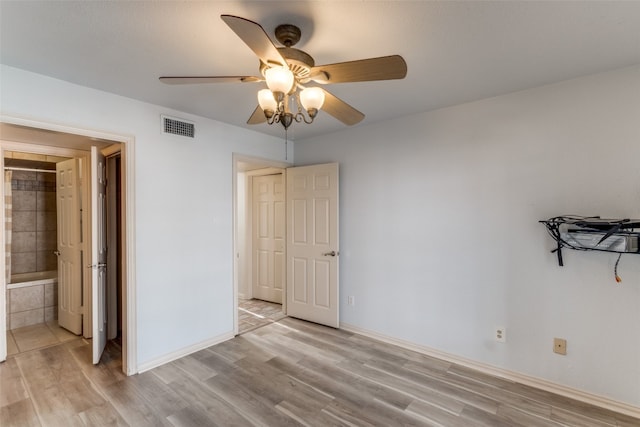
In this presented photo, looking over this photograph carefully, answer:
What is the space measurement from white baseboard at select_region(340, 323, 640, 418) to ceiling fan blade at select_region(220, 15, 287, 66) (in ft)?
9.51

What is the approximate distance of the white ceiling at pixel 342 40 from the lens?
1504 mm

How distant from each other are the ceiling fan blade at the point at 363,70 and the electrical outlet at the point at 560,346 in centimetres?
240

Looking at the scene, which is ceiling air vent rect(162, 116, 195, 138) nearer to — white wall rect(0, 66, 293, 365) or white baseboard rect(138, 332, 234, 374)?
white wall rect(0, 66, 293, 365)

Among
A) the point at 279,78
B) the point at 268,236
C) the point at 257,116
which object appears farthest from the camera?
the point at 268,236

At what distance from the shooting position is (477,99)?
271cm

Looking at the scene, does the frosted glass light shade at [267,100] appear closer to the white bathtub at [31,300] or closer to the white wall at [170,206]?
the white wall at [170,206]

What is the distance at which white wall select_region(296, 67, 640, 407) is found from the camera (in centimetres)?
218

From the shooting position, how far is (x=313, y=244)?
385 cm

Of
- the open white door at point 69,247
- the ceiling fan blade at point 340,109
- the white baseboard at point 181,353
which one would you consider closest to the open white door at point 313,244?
the white baseboard at point 181,353

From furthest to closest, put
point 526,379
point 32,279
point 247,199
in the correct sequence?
point 247,199 → point 32,279 → point 526,379

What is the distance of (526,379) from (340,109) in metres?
2.63

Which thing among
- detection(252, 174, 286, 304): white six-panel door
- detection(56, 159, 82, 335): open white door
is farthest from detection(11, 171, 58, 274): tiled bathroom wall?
detection(252, 174, 286, 304): white six-panel door

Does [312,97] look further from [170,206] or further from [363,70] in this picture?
[170,206]

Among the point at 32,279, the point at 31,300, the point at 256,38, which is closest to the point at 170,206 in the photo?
the point at 256,38
